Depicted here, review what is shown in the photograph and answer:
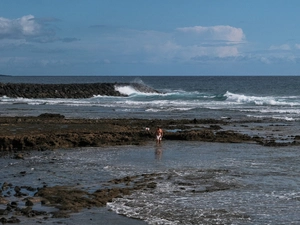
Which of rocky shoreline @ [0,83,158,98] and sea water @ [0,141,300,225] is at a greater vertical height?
rocky shoreline @ [0,83,158,98]

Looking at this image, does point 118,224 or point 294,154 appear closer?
point 118,224

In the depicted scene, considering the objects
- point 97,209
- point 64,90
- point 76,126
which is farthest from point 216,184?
point 64,90

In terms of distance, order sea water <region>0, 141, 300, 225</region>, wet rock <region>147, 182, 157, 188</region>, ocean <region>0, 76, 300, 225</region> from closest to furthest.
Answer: ocean <region>0, 76, 300, 225</region>
sea water <region>0, 141, 300, 225</region>
wet rock <region>147, 182, 157, 188</region>

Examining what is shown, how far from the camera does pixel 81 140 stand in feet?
76.8

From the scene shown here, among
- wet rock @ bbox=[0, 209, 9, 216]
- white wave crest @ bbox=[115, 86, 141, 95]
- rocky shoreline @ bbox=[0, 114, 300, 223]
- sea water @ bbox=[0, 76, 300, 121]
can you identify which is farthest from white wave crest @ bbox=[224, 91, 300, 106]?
wet rock @ bbox=[0, 209, 9, 216]

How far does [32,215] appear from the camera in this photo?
11609 millimetres

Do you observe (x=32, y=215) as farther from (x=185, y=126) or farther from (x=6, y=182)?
(x=185, y=126)

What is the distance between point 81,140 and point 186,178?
8513mm

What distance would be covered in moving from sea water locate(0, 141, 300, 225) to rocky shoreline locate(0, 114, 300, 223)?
1.60 ft

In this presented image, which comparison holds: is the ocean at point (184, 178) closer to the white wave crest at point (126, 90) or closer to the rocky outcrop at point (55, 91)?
the rocky outcrop at point (55, 91)

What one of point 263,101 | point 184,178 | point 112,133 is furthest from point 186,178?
point 263,101

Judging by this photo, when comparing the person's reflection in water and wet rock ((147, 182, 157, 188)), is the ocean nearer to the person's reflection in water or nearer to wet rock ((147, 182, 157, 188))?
the person's reflection in water

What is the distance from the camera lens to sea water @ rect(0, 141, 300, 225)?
12117mm

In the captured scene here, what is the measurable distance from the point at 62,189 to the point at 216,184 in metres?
4.40
